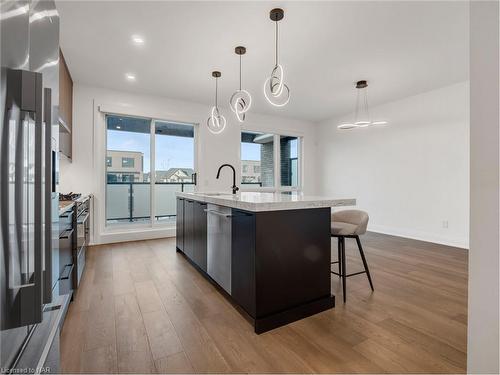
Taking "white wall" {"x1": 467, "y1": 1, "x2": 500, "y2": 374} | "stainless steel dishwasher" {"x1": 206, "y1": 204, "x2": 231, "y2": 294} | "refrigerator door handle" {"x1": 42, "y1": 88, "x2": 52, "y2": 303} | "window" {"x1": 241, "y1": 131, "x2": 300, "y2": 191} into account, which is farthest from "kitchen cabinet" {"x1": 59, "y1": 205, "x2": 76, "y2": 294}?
"window" {"x1": 241, "y1": 131, "x2": 300, "y2": 191}

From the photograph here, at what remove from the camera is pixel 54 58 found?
0.85 meters

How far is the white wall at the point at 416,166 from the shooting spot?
168 inches

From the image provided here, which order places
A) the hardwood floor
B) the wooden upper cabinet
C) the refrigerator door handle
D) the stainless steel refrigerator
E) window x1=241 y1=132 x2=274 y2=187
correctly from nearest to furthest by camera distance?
the stainless steel refrigerator < the refrigerator door handle < the hardwood floor < the wooden upper cabinet < window x1=241 y1=132 x2=274 y2=187

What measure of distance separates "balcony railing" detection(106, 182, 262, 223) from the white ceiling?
1.75 metres

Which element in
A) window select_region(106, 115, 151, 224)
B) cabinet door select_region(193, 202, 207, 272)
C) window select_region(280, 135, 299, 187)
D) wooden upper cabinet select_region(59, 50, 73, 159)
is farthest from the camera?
window select_region(280, 135, 299, 187)

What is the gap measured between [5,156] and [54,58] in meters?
0.53

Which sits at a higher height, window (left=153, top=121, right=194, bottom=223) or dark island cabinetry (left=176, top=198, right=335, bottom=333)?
window (left=153, top=121, right=194, bottom=223)

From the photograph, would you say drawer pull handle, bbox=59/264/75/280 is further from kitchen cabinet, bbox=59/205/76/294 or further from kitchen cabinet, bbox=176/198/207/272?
kitchen cabinet, bbox=176/198/207/272

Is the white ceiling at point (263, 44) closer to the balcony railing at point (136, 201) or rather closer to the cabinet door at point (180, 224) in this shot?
the balcony railing at point (136, 201)

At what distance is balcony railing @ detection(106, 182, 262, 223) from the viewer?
4777 millimetres

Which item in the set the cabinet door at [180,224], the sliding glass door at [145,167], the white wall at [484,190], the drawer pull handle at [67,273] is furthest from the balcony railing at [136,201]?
the white wall at [484,190]

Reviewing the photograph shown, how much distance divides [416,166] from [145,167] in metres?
5.12

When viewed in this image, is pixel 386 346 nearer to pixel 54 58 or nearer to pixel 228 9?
pixel 54 58

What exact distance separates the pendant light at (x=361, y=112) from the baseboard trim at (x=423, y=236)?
2.17m
